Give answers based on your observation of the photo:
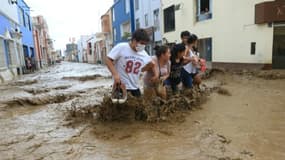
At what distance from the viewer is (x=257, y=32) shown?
9664 mm

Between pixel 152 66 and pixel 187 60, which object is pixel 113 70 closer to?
pixel 152 66

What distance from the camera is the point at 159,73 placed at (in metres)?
3.94

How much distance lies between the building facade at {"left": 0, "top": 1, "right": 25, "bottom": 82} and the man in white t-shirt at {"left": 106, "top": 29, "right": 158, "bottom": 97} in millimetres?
10140

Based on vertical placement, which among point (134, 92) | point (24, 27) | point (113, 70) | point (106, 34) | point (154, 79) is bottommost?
point (134, 92)

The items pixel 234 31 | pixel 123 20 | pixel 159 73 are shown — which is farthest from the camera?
pixel 123 20

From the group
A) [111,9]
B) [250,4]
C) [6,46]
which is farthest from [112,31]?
[250,4]

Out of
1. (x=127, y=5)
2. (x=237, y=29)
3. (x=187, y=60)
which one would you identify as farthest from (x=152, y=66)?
(x=127, y=5)

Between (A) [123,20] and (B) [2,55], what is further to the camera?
(A) [123,20]

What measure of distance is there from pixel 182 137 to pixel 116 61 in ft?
4.65

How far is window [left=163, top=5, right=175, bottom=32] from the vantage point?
643 inches

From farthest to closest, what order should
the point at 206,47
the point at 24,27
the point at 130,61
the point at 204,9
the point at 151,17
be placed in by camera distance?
the point at 24,27, the point at 151,17, the point at 206,47, the point at 204,9, the point at 130,61

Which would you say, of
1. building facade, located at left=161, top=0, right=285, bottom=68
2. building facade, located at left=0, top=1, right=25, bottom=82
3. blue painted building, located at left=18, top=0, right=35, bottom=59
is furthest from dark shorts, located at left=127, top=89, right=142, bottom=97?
blue painted building, located at left=18, top=0, right=35, bottom=59

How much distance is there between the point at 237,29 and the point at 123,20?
18175 mm

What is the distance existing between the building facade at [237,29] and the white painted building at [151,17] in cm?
355
